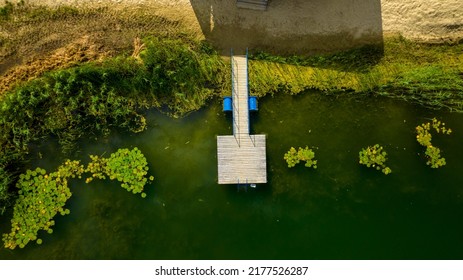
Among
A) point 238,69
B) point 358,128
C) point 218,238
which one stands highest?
point 238,69

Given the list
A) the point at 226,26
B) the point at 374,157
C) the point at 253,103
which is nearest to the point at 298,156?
the point at 253,103

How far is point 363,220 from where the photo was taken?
11680 mm

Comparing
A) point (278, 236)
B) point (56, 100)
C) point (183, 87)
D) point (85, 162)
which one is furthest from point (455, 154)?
point (56, 100)

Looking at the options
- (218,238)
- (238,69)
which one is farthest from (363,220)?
(238,69)

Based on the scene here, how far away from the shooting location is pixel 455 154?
11828 mm

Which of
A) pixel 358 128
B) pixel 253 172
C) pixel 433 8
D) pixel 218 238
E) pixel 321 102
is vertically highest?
pixel 433 8

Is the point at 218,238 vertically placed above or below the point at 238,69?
below

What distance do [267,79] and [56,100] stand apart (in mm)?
6260

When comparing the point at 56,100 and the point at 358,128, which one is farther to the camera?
the point at 358,128

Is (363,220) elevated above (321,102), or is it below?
below

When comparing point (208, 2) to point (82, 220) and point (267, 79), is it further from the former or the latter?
point (82, 220)

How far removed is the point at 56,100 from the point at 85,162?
2.00 m

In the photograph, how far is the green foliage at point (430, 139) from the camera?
38.2ft

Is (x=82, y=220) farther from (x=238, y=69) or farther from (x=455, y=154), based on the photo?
(x=455, y=154)
